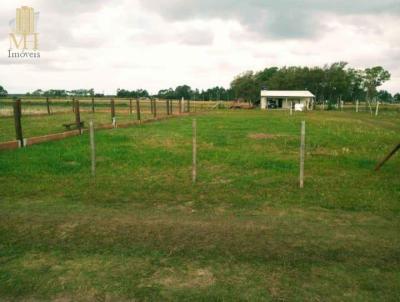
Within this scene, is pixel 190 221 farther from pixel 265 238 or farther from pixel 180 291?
pixel 180 291

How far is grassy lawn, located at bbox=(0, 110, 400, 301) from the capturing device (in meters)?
3.71

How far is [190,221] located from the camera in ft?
18.7

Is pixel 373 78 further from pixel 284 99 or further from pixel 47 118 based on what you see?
pixel 47 118

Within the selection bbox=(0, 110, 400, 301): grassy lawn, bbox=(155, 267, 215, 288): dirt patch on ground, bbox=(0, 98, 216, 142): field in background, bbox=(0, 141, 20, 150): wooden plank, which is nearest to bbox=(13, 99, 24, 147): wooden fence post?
bbox=(0, 141, 20, 150): wooden plank

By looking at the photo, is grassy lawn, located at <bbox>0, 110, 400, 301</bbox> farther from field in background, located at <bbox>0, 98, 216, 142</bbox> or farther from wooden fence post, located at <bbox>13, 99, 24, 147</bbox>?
field in background, located at <bbox>0, 98, 216, 142</bbox>

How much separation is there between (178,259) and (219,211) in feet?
6.45

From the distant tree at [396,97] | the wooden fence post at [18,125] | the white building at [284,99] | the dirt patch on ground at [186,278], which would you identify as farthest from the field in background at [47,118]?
the distant tree at [396,97]

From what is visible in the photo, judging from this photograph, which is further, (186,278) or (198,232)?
(198,232)

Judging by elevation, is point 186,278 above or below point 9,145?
below

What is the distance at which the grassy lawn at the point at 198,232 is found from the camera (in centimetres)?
371

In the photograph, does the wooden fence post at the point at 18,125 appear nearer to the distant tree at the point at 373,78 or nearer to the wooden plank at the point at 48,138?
the wooden plank at the point at 48,138

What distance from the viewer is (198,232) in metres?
5.23

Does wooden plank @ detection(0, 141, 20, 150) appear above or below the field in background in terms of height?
below

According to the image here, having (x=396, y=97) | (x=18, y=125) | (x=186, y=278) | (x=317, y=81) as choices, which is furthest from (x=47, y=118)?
(x=396, y=97)
